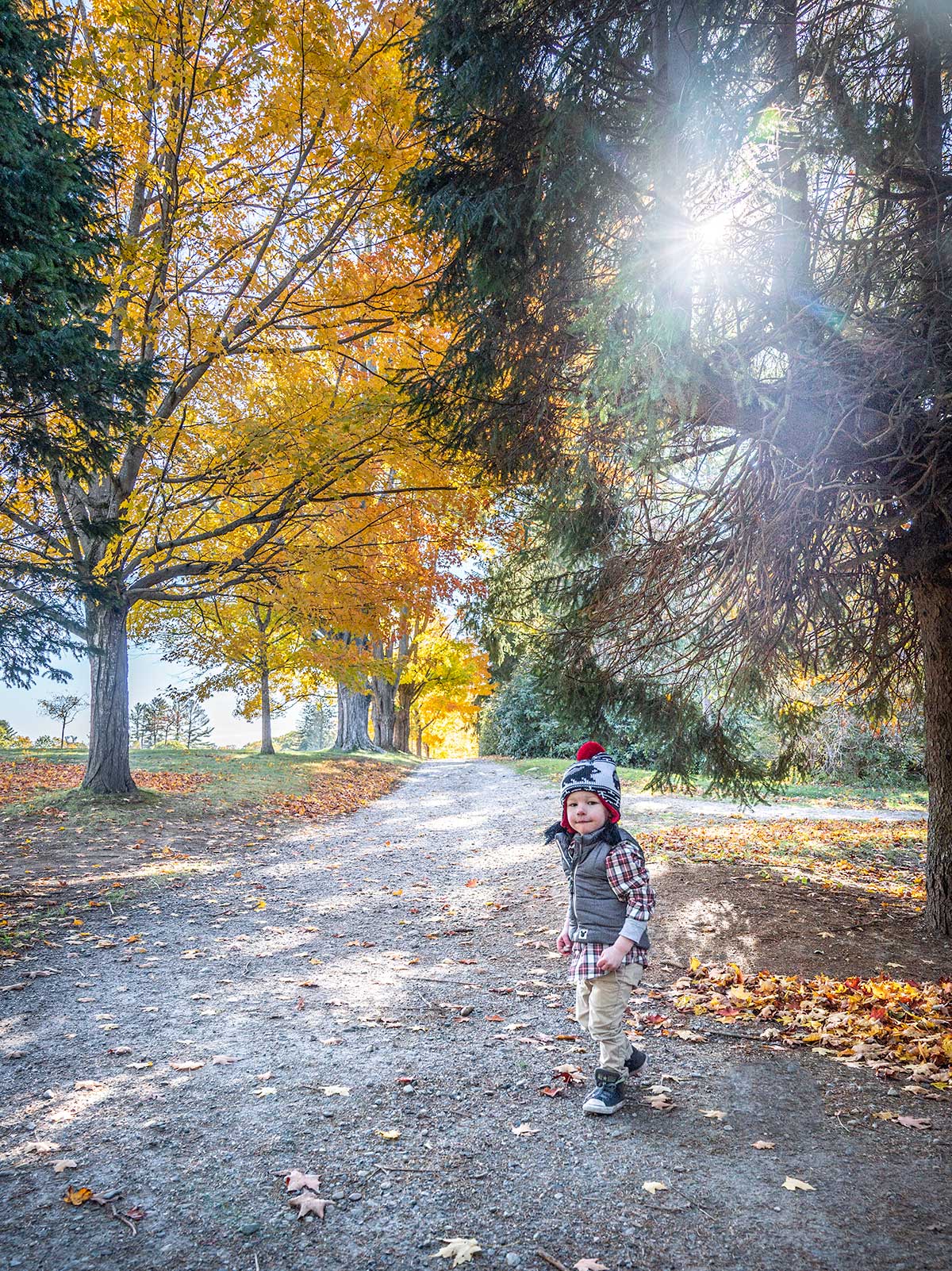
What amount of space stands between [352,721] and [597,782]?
21.7 metres

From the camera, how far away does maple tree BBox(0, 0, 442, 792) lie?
269 inches

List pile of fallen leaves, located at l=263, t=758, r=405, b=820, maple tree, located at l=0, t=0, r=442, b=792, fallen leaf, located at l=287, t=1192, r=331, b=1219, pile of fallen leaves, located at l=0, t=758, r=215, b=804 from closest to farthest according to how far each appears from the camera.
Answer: fallen leaf, located at l=287, t=1192, r=331, b=1219 < maple tree, located at l=0, t=0, r=442, b=792 < pile of fallen leaves, located at l=0, t=758, r=215, b=804 < pile of fallen leaves, located at l=263, t=758, r=405, b=820

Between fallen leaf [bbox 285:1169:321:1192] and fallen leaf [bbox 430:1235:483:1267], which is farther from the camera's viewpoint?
fallen leaf [bbox 285:1169:321:1192]

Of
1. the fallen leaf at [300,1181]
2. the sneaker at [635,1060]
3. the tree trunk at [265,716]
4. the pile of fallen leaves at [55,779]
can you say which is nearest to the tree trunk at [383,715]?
the tree trunk at [265,716]

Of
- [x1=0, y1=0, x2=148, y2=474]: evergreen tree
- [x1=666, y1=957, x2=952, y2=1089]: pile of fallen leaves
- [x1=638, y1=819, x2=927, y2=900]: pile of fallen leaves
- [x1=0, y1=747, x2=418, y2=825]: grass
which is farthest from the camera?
[x1=0, y1=747, x2=418, y2=825]: grass

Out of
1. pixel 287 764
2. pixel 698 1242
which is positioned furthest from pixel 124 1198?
pixel 287 764

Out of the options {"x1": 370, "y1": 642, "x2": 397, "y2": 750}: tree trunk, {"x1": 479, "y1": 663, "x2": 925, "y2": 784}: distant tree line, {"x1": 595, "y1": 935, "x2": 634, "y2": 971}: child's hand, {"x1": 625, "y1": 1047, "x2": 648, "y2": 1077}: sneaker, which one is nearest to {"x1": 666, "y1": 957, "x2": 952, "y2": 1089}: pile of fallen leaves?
{"x1": 625, "y1": 1047, "x2": 648, "y2": 1077}: sneaker

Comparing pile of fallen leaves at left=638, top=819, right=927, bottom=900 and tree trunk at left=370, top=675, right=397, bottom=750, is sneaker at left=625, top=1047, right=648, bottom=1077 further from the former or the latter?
tree trunk at left=370, top=675, right=397, bottom=750

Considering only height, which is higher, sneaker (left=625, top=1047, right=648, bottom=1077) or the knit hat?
the knit hat

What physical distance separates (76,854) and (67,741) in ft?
77.9

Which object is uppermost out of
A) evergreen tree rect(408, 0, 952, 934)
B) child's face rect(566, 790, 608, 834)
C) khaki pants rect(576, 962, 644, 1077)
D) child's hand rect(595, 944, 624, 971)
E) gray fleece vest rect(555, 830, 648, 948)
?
evergreen tree rect(408, 0, 952, 934)

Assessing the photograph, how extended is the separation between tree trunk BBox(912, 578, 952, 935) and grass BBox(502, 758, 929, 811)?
294 inches

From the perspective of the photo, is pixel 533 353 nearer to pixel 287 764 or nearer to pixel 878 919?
pixel 878 919

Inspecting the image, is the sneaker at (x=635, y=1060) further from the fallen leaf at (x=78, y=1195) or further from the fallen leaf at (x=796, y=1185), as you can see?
the fallen leaf at (x=78, y=1195)
